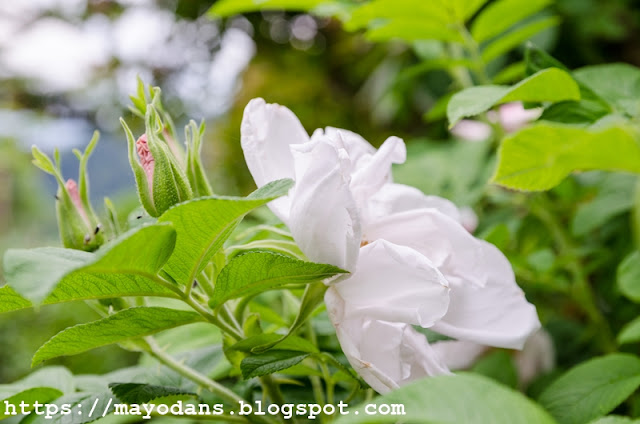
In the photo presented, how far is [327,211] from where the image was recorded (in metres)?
0.31

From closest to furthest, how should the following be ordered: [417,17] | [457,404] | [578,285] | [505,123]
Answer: [457,404] → [417,17] → [578,285] → [505,123]

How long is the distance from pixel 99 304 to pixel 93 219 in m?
0.06

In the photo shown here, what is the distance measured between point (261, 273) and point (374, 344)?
76 mm

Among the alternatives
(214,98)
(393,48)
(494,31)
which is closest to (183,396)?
(494,31)

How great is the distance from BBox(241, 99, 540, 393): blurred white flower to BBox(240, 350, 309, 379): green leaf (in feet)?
0.10

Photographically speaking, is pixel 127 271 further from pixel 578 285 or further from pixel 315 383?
pixel 578 285

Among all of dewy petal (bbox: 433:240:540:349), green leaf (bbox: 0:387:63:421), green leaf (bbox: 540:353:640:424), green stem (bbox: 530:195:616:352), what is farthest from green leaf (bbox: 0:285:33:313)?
green stem (bbox: 530:195:616:352)

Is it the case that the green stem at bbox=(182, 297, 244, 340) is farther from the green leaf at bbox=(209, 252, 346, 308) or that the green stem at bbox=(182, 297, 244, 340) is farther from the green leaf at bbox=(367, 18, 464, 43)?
the green leaf at bbox=(367, 18, 464, 43)

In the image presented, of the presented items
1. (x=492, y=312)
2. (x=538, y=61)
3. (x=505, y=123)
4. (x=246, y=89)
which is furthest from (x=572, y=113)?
(x=246, y=89)

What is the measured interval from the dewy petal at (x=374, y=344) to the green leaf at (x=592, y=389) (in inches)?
5.6

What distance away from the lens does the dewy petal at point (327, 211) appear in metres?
0.31

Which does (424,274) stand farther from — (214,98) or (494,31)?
(214,98)

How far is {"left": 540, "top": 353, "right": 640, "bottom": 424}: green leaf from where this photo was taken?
0.39 meters

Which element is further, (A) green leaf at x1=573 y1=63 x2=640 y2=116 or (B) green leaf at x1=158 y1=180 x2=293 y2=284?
(A) green leaf at x1=573 y1=63 x2=640 y2=116
